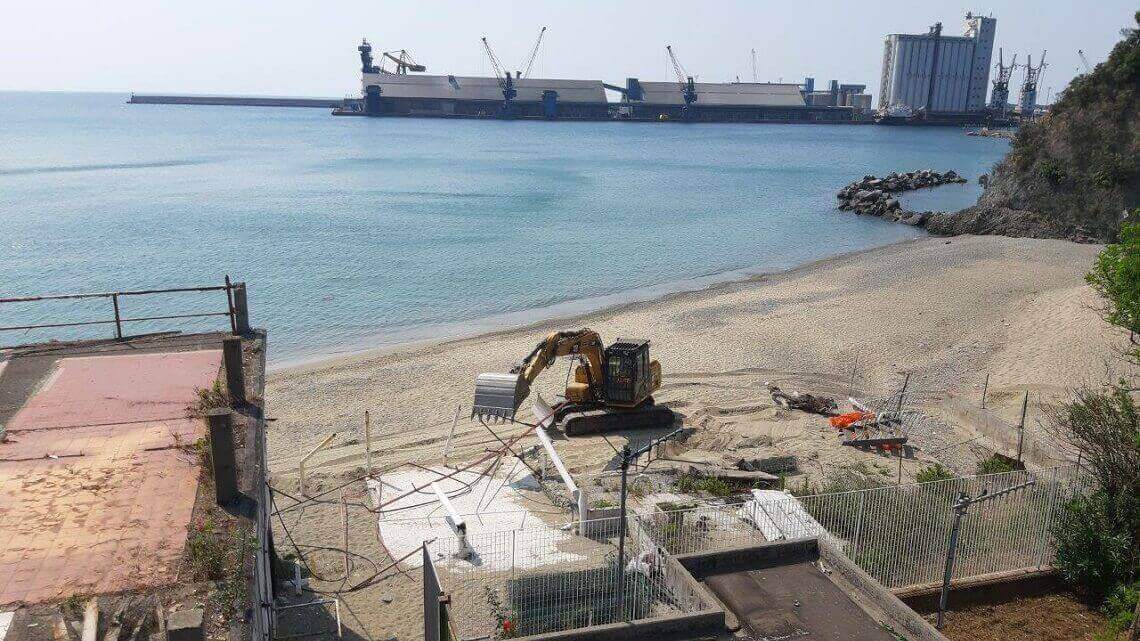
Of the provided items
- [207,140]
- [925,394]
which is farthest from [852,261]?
[207,140]

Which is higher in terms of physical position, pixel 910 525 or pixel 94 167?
pixel 910 525

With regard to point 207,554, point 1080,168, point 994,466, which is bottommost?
point 994,466

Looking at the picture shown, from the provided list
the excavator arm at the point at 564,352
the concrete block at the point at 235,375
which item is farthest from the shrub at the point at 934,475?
the concrete block at the point at 235,375

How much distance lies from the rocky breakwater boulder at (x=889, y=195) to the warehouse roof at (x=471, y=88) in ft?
346

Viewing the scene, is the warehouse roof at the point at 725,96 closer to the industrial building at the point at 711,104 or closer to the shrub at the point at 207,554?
the industrial building at the point at 711,104

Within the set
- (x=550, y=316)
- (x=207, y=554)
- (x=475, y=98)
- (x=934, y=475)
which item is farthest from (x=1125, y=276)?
(x=475, y=98)

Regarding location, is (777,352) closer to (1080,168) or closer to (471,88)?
(1080,168)

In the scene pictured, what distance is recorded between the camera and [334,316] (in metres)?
36.7

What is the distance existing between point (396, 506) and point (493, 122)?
17082 cm

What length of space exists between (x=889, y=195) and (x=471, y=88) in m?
130

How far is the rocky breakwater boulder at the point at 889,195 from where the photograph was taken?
211 feet

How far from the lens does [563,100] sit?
186250 mm

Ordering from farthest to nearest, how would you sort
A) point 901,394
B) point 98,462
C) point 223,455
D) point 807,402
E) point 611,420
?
point 901,394
point 807,402
point 611,420
point 98,462
point 223,455

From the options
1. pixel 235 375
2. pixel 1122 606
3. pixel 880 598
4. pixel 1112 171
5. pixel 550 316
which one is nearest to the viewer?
pixel 880 598
